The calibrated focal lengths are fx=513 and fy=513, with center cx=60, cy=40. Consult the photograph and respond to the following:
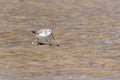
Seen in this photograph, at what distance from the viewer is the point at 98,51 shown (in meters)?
19.7

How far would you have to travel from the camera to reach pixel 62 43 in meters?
21.4

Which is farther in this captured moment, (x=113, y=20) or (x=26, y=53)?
(x=113, y=20)

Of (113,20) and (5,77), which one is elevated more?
(113,20)

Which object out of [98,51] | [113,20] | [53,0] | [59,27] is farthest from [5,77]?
[53,0]

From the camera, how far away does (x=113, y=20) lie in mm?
28500

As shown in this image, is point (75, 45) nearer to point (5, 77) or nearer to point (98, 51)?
point (98, 51)

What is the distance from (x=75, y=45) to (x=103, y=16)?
10093 mm

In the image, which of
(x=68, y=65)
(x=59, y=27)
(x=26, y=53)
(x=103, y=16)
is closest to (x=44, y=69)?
(x=68, y=65)

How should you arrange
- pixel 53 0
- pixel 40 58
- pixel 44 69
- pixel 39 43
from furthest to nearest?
pixel 53 0 < pixel 39 43 < pixel 40 58 < pixel 44 69

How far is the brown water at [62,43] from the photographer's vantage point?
16.1 meters

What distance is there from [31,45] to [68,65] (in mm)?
3847

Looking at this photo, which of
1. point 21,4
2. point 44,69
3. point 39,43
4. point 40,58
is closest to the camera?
point 44,69

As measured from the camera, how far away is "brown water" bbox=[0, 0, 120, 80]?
16.1 metres

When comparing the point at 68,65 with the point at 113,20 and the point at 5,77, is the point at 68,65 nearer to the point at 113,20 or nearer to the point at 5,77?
the point at 5,77
